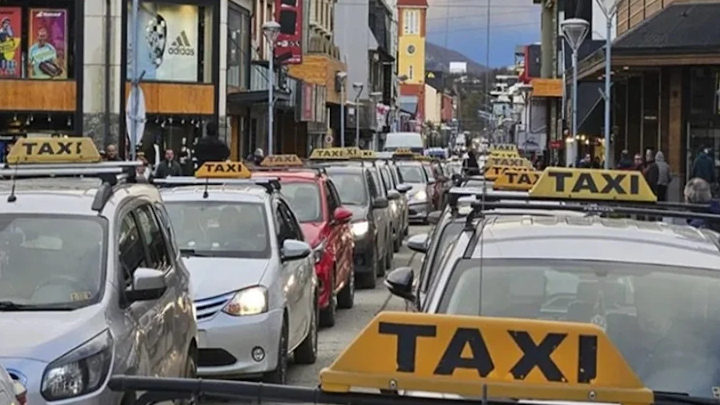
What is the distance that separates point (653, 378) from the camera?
5.20 metres

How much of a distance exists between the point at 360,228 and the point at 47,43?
24629 mm

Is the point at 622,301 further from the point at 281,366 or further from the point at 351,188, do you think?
the point at 351,188

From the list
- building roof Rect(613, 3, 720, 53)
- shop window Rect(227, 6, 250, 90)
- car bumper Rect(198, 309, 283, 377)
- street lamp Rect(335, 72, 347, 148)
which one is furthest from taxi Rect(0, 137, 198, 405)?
street lamp Rect(335, 72, 347, 148)

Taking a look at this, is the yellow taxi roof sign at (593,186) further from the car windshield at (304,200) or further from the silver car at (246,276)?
the car windshield at (304,200)

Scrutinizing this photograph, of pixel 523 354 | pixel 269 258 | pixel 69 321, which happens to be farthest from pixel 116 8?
pixel 523 354

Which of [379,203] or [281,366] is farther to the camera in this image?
[379,203]

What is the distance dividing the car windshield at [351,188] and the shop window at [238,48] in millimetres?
24066

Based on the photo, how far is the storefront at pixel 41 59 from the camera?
38.8 metres

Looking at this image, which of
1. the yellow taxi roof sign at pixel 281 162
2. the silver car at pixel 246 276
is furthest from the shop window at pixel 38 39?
the silver car at pixel 246 276

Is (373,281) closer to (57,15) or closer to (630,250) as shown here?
(630,250)

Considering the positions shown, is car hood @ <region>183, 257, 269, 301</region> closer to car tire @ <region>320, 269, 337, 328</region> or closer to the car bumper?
the car bumper

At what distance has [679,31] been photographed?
2848 cm

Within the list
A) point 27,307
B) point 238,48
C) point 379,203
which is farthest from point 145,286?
point 238,48

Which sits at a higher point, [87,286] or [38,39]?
[38,39]
